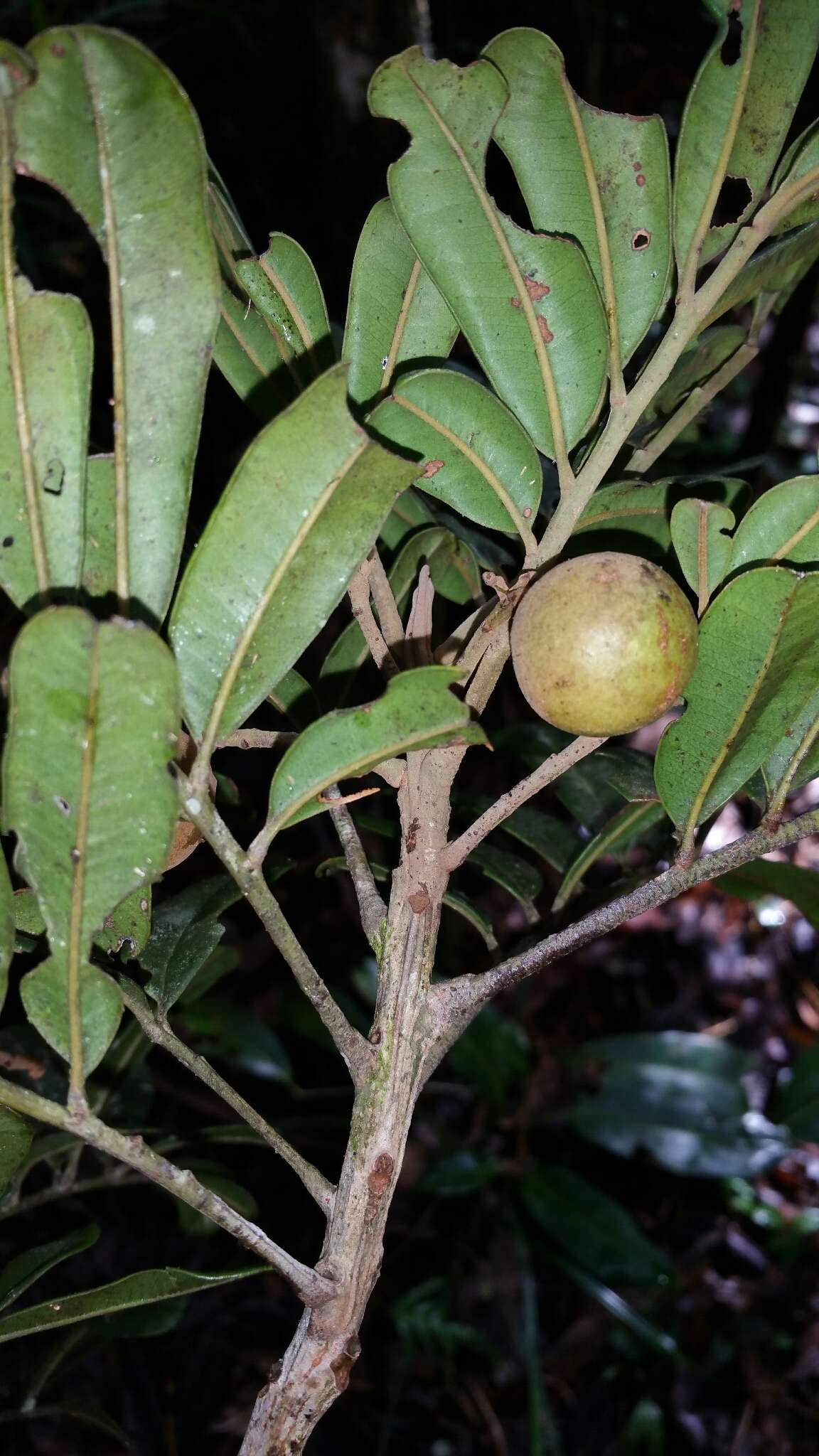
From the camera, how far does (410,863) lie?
704 mm

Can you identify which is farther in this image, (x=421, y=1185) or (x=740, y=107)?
(x=421, y=1185)

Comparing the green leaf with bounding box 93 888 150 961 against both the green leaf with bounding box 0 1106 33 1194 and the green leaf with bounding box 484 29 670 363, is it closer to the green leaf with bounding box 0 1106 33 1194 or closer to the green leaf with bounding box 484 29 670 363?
the green leaf with bounding box 0 1106 33 1194

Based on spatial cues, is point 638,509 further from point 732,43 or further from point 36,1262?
point 36,1262

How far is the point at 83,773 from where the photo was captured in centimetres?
52

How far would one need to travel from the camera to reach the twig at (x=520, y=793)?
2.23ft

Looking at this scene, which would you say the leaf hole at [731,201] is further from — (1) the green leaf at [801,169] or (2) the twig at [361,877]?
(2) the twig at [361,877]

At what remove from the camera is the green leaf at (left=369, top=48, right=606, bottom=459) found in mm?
653

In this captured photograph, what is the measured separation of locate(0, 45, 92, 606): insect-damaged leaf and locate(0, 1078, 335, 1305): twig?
0.27 meters

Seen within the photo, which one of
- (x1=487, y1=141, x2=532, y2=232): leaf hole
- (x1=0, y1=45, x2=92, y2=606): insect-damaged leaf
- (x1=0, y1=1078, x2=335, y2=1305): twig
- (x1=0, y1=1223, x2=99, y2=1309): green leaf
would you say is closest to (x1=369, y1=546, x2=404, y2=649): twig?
(x1=0, y1=45, x2=92, y2=606): insect-damaged leaf

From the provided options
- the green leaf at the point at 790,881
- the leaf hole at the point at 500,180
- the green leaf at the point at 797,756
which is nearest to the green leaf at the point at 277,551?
the green leaf at the point at 797,756

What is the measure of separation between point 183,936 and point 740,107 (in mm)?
678

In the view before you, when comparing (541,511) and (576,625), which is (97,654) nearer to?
(576,625)

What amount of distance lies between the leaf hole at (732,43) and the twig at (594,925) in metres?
0.49

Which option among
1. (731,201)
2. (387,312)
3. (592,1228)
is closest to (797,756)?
(387,312)
